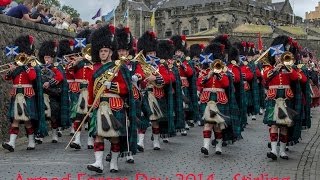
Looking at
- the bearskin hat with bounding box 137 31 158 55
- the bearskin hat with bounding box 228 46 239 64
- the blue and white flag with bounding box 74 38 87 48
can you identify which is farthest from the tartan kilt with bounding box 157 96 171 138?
the blue and white flag with bounding box 74 38 87 48

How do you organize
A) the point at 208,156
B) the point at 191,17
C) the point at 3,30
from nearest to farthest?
the point at 208,156 < the point at 3,30 < the point at 191,17

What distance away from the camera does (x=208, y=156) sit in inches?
388

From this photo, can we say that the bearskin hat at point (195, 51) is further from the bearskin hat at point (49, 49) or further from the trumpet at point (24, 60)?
the trumpet at point (24, 60)

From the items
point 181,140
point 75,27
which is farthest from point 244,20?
point 181,140

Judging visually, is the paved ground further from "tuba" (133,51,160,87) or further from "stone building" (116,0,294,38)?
"stone building" (116,0,294,38)

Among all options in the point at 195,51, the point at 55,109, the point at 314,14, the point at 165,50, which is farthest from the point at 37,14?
the point at 314,14

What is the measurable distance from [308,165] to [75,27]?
32.2ft

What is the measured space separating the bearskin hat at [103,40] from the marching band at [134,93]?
1cm

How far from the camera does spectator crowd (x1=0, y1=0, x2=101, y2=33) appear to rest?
13.5m

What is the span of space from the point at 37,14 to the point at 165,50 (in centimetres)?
454

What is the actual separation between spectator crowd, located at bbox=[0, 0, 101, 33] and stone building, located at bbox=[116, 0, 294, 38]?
50.4m

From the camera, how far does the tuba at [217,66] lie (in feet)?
32.6

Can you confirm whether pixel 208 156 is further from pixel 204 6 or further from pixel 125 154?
pixel 204 6

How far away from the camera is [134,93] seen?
31.1 ft
